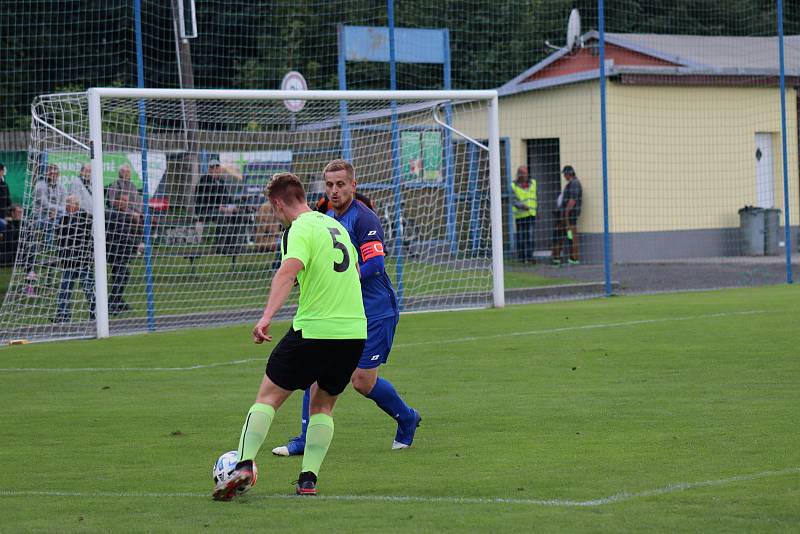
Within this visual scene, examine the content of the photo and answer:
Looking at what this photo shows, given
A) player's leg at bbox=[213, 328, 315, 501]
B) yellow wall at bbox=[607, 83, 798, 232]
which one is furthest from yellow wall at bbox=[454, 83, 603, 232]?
player's leg at bbox=[213, 328, 315, 501]

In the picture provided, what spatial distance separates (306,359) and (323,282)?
1.42 ft

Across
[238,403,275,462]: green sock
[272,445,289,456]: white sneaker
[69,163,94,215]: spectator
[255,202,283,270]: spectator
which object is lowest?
[272,445,289,456]: white sneaker

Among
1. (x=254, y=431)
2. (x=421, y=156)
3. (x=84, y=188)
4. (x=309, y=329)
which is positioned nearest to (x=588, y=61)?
(x=421, y=156)

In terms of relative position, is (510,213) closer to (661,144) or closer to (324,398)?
(661,144)

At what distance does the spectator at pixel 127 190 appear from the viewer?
16.8 m

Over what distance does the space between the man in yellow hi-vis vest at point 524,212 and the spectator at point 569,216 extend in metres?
0.50

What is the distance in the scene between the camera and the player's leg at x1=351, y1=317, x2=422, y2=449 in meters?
8.06

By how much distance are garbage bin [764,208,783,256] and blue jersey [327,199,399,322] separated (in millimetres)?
20484

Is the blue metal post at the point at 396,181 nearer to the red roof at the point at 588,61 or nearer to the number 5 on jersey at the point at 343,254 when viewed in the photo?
the red roof at the point at 588,61

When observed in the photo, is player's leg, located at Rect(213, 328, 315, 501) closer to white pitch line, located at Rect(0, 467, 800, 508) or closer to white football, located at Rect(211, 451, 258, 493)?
white football, located at Rect(211, 451, 258, 493)

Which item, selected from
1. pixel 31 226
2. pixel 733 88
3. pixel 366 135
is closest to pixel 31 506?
pixel 31 226

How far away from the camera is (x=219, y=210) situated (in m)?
18.2

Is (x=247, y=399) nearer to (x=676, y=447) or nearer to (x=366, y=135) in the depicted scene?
(x=676, y=447)

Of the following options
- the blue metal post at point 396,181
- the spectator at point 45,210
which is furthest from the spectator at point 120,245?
the blue metal post at point 396,181
